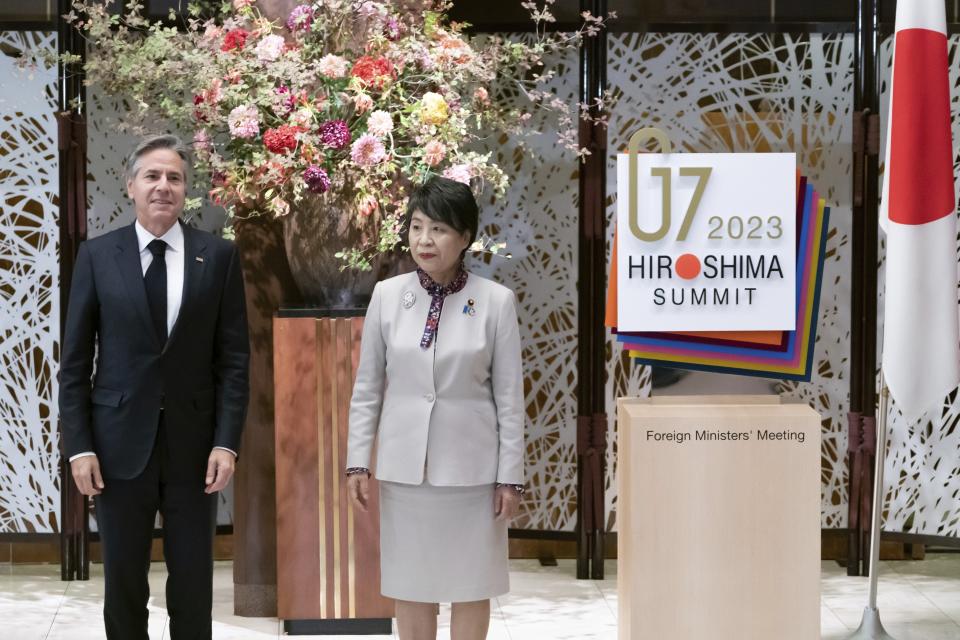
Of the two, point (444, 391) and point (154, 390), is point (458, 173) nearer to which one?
point (444, 391)

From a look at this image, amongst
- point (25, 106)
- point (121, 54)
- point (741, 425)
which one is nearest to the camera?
point (741, 425)

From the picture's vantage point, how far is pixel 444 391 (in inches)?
124

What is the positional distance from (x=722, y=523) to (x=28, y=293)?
126 inches

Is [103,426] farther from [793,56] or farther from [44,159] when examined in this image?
[793,56]

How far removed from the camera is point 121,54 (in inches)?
167

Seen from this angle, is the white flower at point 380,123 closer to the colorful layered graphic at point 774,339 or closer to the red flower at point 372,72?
the red flower at point 372,72

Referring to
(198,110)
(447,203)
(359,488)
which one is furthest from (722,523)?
(198,110)

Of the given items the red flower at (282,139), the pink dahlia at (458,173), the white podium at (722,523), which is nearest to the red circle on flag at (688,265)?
the white podium at (722,523)

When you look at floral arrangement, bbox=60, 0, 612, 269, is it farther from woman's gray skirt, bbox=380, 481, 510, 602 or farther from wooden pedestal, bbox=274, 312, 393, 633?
woman's gray skirt, bbox=380, 481, 510, 602

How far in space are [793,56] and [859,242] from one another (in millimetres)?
801

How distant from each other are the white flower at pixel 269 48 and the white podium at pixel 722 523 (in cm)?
171

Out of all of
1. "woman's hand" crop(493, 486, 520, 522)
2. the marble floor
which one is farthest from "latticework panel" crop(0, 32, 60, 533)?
"woman's hand" crop(493, 486, 520, 522)

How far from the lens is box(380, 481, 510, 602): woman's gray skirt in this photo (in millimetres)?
3184

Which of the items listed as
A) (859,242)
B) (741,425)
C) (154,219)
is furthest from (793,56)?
(154,219)
